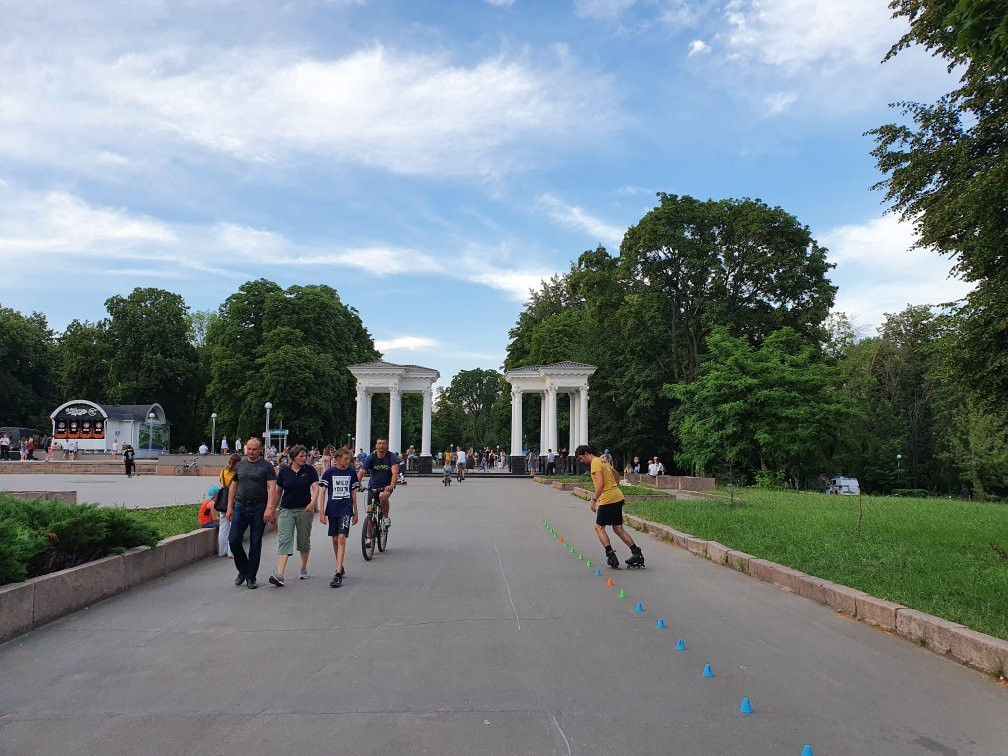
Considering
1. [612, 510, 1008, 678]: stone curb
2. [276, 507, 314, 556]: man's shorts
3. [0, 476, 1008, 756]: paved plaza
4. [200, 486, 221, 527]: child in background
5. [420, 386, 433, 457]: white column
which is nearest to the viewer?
[0, 476, 1008, 756]: paved plaza

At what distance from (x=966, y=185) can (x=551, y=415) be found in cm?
3626

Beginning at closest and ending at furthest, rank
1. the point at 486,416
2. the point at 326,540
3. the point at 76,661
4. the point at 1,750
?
the point at 1,750
the point at 76,661
the point at 326,540
the point at 486,416

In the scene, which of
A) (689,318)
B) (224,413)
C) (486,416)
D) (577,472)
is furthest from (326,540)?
(486,416)

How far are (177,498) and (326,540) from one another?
10.3 m

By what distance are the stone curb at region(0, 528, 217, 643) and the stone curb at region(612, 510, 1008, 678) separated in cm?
825

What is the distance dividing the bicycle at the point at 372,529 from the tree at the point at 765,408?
24399 millimetres

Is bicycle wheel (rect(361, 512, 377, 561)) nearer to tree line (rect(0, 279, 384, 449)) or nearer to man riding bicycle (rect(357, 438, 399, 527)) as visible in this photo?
man riding bicycle (rect(357, 438, 399, 527))

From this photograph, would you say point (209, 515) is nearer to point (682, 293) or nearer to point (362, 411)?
point (362, 411)

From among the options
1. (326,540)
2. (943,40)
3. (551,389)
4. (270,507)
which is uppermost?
(943,40)

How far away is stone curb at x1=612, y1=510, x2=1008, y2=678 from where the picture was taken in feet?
19.4

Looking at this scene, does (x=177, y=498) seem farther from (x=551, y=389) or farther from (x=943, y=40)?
(x=551, y=389)

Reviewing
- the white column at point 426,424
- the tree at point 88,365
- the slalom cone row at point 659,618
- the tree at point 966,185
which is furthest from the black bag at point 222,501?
the tree at point 88,365

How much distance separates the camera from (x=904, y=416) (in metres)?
57.9

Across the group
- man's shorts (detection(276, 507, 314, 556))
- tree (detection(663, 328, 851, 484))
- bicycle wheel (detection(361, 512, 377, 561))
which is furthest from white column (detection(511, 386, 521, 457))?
man's shorts (detection(276, 507, 314, 556))
